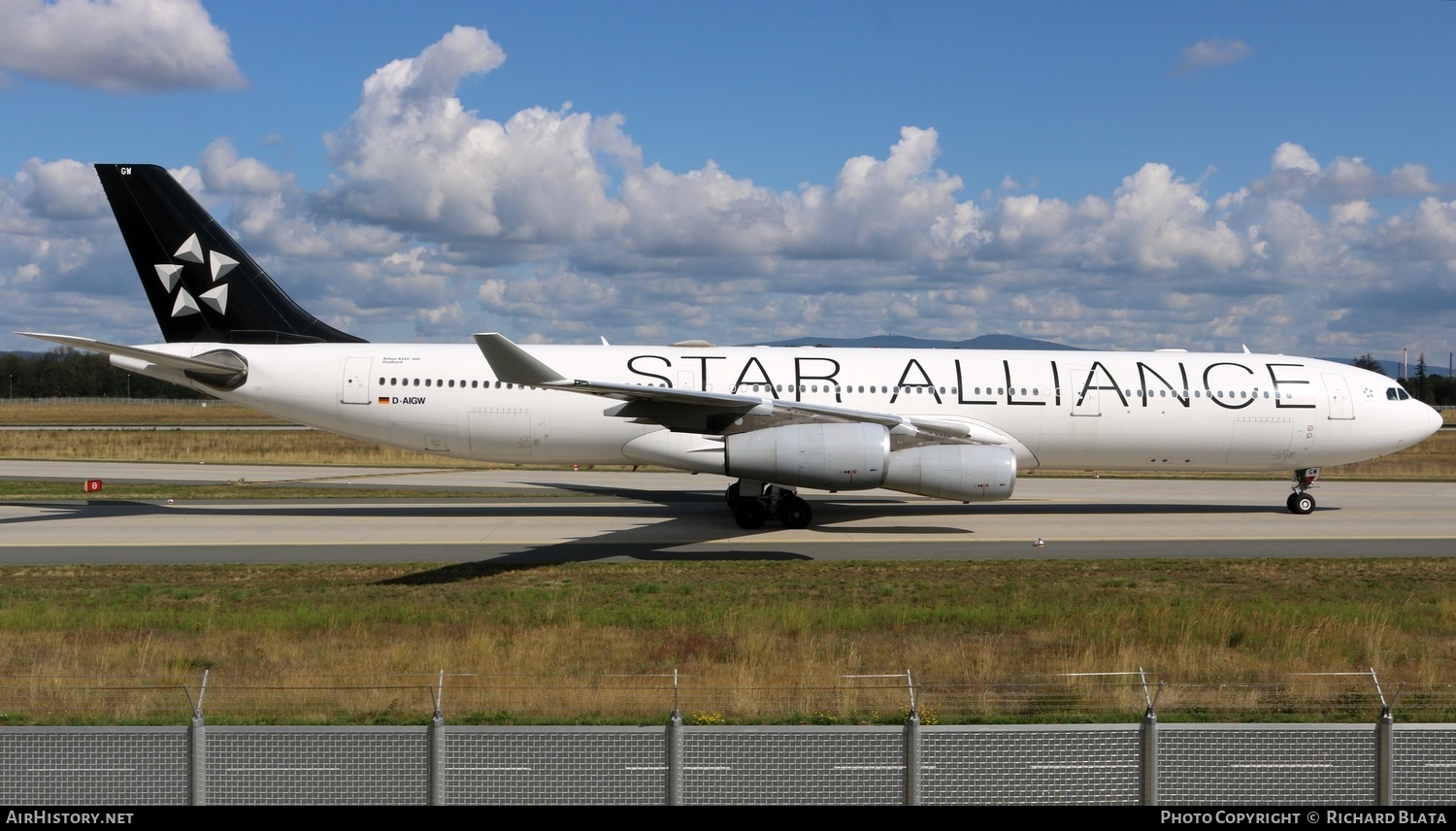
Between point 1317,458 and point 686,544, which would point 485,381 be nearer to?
point 686,544

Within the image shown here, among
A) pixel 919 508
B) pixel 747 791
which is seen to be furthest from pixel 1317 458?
pixel 747 791

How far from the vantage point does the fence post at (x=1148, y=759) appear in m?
5.89

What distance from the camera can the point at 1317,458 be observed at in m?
24.0

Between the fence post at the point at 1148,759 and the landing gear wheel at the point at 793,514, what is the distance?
51.9 ft

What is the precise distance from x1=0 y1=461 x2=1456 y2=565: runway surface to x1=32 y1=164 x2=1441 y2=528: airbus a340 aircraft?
145cm

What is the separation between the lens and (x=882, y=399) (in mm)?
22859

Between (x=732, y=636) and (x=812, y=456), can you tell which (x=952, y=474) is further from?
(x=732, y=636)

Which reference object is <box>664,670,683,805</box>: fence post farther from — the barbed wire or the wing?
the wing

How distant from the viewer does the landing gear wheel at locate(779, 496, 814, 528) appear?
21.8 meters

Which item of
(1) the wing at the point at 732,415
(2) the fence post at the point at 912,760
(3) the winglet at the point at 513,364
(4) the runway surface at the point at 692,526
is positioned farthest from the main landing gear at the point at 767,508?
(2) the fence post at the point at 912,760

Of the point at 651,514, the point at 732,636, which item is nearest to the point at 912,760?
the point at 732,636

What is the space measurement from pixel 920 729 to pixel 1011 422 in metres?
17.8

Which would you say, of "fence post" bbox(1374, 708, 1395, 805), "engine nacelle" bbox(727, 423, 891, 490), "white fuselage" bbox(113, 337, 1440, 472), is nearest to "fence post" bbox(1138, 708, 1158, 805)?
"fence post" bbox(1374, 708, 1395, 805)
